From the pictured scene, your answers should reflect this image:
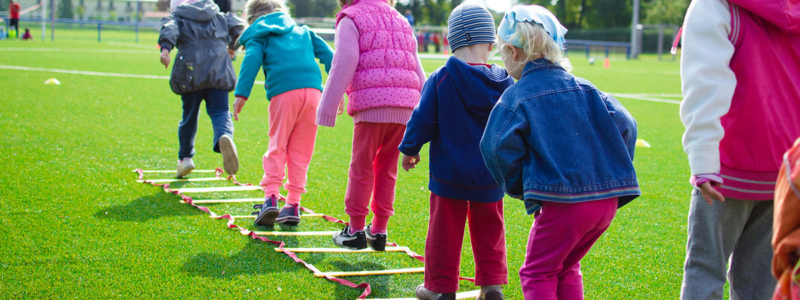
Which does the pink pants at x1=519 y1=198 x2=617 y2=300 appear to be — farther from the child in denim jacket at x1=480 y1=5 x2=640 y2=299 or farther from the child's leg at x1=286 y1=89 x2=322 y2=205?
the child's leg at x1=286 y1=89 x2=322 y2=205

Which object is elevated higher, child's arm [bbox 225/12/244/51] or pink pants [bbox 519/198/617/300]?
child's arm [bbox 225/12/244/51]

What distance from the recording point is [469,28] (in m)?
3.30

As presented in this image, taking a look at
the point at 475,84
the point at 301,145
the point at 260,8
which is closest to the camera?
the point at 475,84

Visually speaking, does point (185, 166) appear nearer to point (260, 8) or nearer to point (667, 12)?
point (260, 8)

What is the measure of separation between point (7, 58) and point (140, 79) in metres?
5.59

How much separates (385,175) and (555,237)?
1738 millimetres

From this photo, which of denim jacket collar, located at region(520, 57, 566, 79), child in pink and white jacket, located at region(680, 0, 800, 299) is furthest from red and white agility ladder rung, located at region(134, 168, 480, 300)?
child in pink and white jacket, located at region(680, 0, 800, 299)

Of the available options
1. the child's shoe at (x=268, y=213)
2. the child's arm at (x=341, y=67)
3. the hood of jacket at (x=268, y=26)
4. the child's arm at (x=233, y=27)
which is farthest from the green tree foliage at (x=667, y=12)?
the child's arm at (x=341, y=67)

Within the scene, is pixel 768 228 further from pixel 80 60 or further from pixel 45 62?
pixel 80 60

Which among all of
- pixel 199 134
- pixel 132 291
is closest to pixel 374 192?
pixel 132 291

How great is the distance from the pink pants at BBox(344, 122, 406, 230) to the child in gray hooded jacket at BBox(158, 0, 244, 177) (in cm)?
183

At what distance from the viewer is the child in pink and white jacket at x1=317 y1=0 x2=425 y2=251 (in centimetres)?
405

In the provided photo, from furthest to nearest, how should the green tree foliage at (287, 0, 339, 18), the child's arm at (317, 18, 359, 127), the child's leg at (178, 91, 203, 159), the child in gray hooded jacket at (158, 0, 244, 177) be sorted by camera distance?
the green tree foliage at (287, 0, 339, 18) < the child's leg at (178, 91, 203, 159) < the child in gray hooded jacket at (158, 0, 244, 177) < the child's arm at (317, 18, 359, 127)

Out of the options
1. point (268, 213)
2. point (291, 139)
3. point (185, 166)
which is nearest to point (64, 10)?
point (185, 166)
